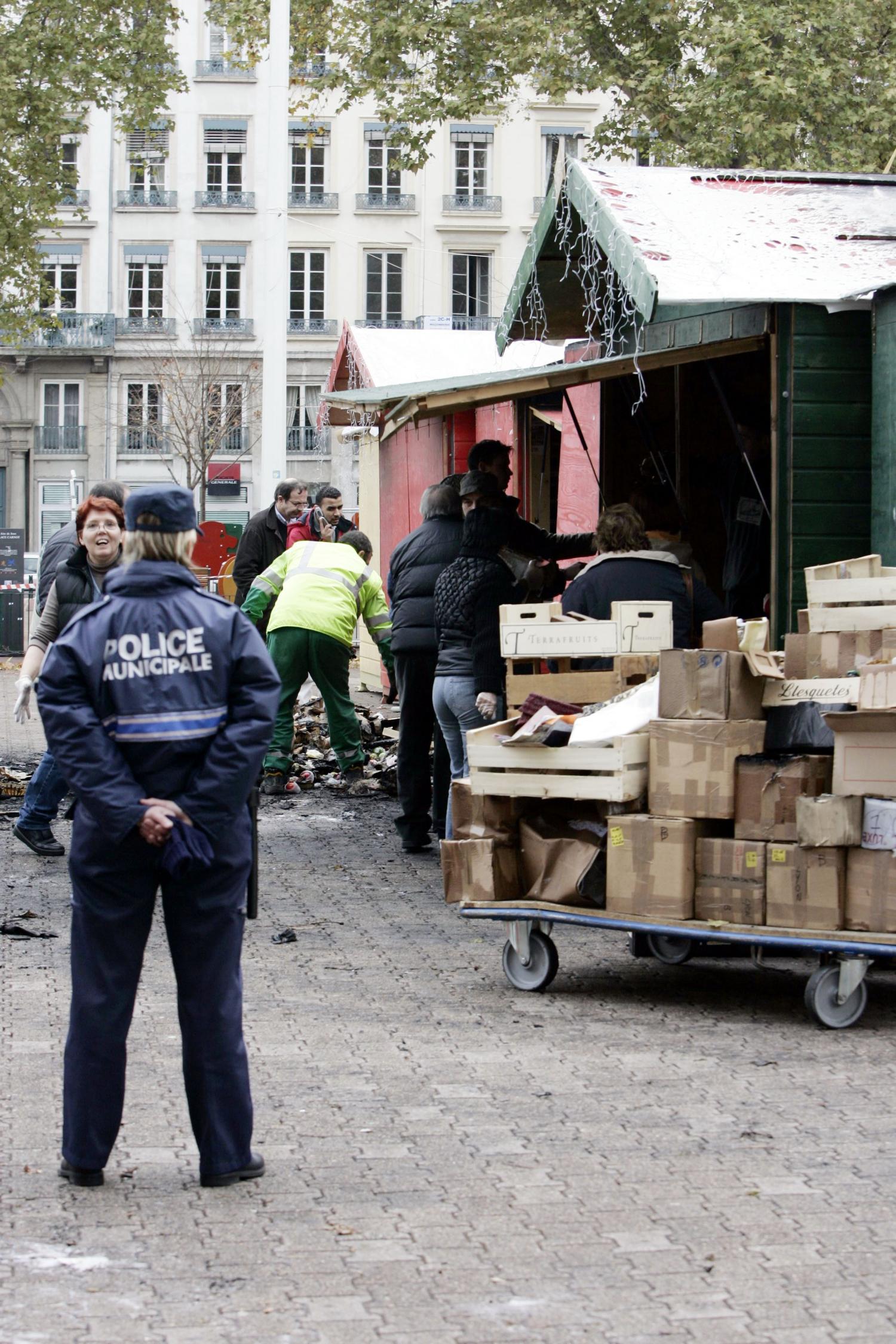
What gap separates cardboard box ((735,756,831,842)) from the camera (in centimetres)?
629

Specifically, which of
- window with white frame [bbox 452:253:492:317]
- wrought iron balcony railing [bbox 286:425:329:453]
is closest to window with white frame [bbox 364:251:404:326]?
window with white frame [bbox 452:253:492:317]

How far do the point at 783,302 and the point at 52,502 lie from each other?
5162cm

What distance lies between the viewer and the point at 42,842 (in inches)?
392

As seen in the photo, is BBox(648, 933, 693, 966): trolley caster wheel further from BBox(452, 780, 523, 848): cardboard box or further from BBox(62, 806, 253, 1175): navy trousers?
BBox(62, 806, 253, 1175): navy trousers

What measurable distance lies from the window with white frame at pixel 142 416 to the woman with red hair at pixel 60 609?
4715 centimetres

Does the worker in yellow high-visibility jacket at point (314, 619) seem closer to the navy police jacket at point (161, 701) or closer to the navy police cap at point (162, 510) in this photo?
the navy police cap at point (162, 510)

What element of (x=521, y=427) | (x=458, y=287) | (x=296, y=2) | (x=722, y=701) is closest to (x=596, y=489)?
(x=521, y=427)

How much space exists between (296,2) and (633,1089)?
21271mm

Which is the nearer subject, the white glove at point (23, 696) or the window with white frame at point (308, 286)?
the white glove at point (23, 696)

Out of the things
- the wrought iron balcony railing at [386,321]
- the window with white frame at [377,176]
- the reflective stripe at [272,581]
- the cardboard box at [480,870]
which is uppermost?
the window with white frame at [377,176]

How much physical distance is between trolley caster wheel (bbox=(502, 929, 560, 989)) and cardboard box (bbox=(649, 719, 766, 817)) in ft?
2.29

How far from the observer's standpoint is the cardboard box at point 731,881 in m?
6.30

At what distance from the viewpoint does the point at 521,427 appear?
1515 cm

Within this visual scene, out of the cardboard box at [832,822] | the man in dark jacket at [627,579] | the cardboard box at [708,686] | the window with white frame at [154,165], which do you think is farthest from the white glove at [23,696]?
the window with white frame at [154,165]
